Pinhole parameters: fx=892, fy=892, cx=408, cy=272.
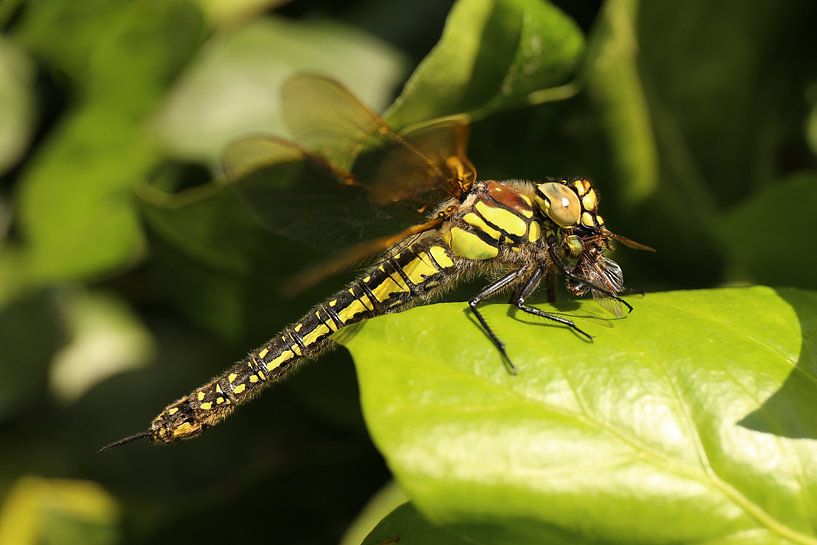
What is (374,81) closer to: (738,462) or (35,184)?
(35,184)

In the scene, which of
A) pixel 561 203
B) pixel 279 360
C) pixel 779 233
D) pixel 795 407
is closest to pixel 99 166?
pixel 279 360

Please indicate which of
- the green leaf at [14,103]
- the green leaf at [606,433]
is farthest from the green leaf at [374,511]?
the green leaf at [14,103]

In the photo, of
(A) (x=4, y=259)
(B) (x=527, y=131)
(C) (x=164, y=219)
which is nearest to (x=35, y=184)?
(A) (x=4, y=259)

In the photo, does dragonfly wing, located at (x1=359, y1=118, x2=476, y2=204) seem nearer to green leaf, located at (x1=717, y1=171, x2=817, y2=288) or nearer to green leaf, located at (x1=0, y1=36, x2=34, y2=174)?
green leaf, located at (x1=717, y1=171, x2=817, y2=288)

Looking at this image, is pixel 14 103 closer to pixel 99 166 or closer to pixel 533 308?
pixel 99 166

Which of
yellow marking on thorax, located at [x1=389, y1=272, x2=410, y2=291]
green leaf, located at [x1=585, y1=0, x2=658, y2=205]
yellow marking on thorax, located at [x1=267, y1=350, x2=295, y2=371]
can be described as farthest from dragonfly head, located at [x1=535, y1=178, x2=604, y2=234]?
yellow marking on thorax, located at [x1=267, y1=350, x2=295, y2=371]

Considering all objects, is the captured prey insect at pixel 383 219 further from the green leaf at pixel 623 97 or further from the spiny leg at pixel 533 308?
the green leaf at pixel 623 97
